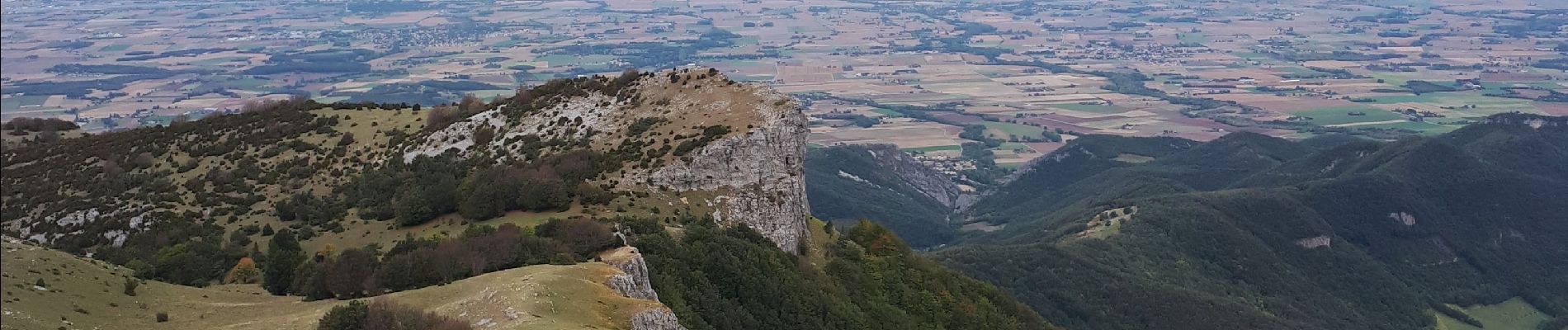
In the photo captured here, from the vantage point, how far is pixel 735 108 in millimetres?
73375

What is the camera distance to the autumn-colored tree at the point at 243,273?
54.9 meters

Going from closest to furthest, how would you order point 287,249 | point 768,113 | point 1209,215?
point 287,249
point 768,113
point 1209,215

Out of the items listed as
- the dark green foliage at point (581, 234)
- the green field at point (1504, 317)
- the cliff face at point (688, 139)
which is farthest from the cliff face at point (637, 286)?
the green field at point (1504, 317)

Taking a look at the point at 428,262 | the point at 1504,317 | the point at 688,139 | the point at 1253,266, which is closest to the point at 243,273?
the point at 428,262

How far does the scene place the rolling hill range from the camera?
135 ft

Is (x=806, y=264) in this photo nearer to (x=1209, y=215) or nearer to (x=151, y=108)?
(x=151, y=108)

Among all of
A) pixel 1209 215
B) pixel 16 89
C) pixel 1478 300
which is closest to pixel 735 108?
pixel 16 89

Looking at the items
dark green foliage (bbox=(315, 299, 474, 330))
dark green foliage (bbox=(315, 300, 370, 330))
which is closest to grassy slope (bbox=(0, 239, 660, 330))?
dark green foliage (bbox=(315, 299, 474, 330))

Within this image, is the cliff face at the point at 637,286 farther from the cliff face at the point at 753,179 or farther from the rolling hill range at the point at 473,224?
the cliff face at the point at 753,179

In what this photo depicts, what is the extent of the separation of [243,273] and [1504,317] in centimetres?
17340

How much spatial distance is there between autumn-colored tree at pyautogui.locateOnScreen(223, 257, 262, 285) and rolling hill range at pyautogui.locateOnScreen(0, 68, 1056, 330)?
0.13m

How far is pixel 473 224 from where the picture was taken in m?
58.2

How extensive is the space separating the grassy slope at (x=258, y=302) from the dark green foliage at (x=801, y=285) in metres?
7.27

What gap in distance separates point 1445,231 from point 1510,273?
12.8m
